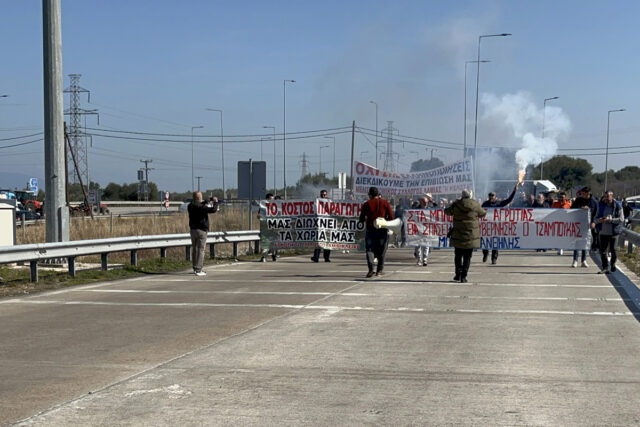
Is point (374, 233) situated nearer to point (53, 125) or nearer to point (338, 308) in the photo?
point (338, 308)

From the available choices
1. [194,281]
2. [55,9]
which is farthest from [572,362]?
[55,9]

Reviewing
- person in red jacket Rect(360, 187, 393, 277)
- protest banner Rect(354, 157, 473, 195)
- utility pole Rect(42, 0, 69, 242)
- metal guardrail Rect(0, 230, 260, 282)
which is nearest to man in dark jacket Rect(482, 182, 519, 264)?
protest banner Rect(354, 157, 473, 195)

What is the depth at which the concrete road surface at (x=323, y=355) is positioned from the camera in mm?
6016

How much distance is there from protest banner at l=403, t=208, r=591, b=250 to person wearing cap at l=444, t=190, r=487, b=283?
441 cm

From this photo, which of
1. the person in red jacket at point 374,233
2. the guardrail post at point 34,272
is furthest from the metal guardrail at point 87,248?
the person in red jacket at point 374,233

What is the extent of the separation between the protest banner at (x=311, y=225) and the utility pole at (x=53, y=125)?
5.78m

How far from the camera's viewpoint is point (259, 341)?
29.2 ft

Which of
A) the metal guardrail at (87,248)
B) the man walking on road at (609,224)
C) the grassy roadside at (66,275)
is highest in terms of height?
the man walking on road at (609,224)

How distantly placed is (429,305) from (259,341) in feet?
12.4

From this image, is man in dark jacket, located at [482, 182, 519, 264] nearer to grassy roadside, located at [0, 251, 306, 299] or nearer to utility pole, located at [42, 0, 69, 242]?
grassy roadside, located at [0, 251, 306, 299]

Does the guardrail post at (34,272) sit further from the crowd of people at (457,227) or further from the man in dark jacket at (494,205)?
the man in dark jacket at (494,205)

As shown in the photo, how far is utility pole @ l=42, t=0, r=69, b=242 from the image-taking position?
56.5 feet

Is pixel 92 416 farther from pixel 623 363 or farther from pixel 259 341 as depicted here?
pixel 623 363

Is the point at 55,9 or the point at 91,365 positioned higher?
the point at 55,9
